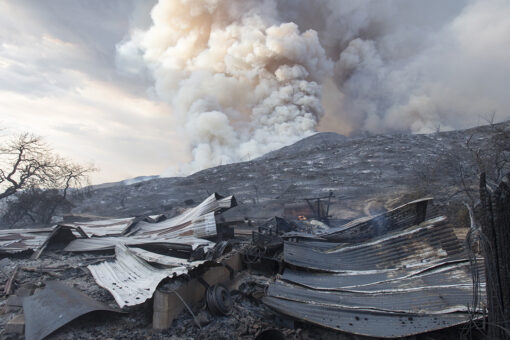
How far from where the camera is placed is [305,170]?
31.6 m

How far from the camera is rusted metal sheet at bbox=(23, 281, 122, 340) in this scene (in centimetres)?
361

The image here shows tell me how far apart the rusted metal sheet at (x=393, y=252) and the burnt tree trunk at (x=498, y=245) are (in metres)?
2.40

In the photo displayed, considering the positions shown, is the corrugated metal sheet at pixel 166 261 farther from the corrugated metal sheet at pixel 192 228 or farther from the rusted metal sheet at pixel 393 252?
the corrugated metal sheet at pixel 192 228

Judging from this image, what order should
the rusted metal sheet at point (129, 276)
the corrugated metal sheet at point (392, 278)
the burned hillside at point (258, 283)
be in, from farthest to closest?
1. the rusted metal sheet at point (129, 276)
2. the corrugated metal sheet at point (392, 278)
3. the burned hillside at point (258, 283)

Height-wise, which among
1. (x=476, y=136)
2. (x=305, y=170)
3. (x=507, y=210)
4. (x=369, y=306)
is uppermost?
(x=476, y=136)

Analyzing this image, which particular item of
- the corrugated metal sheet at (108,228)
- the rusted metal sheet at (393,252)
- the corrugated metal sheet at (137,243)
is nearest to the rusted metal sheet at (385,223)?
the rusted metal sheet at (393,252)

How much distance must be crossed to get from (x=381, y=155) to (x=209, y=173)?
2117cm

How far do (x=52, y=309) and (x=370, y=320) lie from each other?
4.38m

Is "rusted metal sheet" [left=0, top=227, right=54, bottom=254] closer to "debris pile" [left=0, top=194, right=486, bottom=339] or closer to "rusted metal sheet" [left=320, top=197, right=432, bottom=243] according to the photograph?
"debris pile" [left=0, top=194, right=486, bottom=339]

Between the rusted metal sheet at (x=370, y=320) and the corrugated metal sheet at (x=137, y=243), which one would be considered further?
the corrugated metal sheet at (x=137, y=243)

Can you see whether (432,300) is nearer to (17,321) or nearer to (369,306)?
(369,306)

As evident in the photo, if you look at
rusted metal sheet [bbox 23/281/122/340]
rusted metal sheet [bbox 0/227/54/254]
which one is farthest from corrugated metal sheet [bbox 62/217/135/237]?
rusted metal sheet [bbox 23/281/122/340]

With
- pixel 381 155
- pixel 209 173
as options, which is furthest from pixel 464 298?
pixel 209 173

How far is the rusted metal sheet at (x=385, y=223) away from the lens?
20.8 feet
